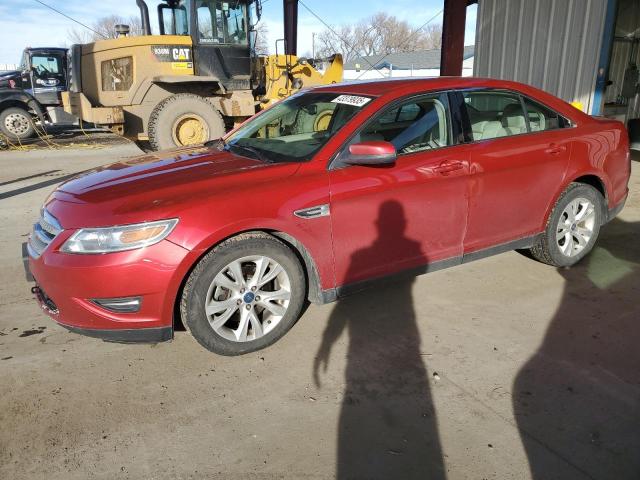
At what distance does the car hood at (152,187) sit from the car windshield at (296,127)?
20 centimetres

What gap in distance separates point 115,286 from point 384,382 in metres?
1.55

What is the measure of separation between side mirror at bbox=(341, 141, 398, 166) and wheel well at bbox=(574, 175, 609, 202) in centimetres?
205

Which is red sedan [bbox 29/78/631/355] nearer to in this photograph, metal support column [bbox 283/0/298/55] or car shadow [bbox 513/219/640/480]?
car shadow [bbox 513/219/640/480]

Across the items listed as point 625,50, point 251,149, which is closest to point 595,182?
point 251,149

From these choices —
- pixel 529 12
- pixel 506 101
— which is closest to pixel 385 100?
pixel 506 101

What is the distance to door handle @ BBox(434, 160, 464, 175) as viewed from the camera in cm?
342

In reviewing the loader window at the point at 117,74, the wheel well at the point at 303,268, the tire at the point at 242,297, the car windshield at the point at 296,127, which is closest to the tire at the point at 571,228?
the car windshield at the point at 296,127

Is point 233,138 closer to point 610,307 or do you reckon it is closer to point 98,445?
point 98,445

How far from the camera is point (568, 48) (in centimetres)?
842

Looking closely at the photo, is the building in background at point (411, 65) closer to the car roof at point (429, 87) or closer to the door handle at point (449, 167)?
the car roof at point (429, 87)

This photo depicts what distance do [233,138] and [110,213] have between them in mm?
1552

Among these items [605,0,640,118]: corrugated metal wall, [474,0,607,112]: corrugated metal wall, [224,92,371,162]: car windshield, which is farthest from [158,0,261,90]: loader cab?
[605,0,640,118]: corrugated metal wall

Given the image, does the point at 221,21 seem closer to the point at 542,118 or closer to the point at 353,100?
the point at 353,100

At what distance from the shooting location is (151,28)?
35.1 feet
